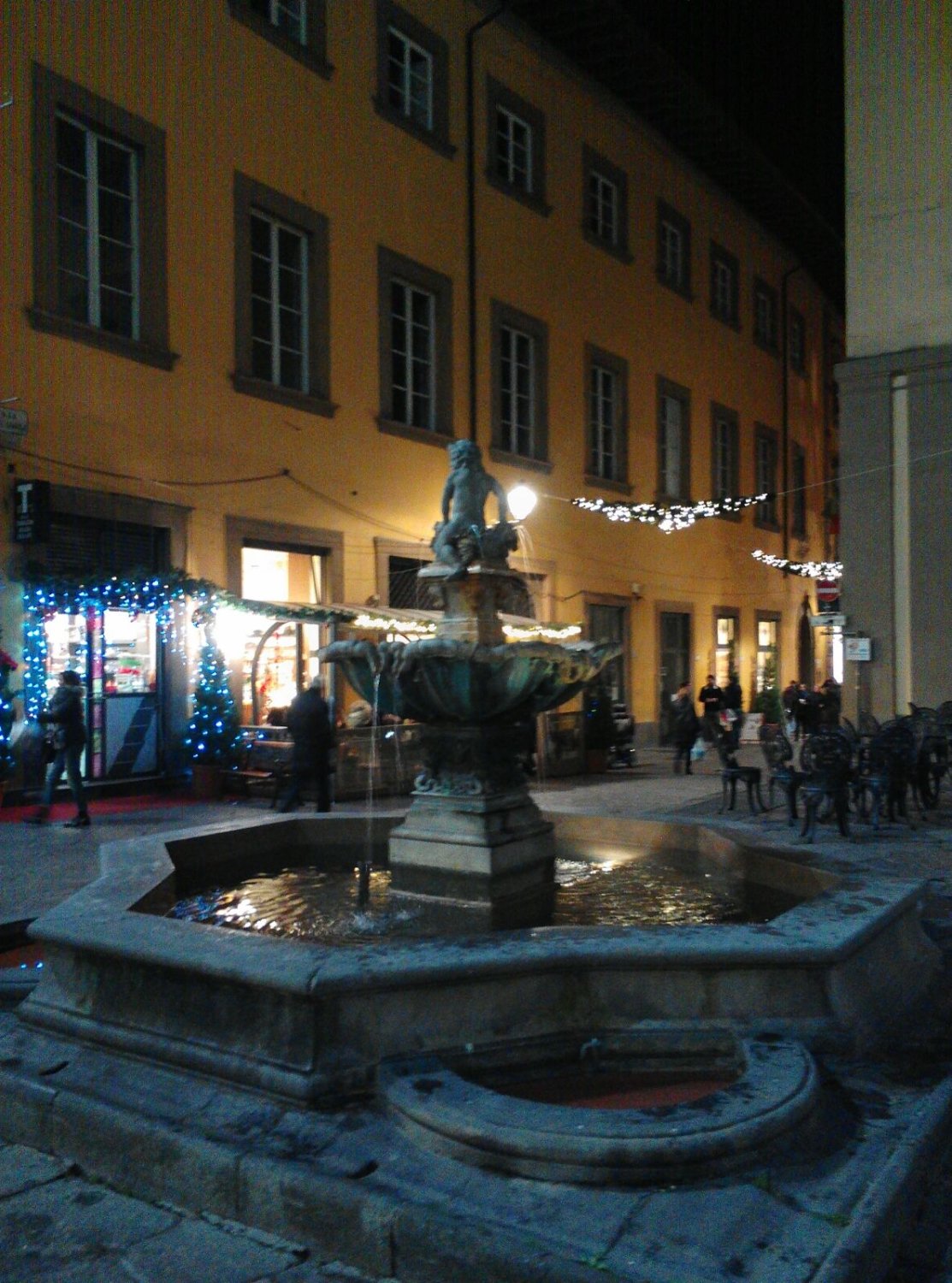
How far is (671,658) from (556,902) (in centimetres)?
1892

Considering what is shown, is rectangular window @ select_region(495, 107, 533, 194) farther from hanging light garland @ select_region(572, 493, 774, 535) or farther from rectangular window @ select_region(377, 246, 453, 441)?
hanging light garland @ select_region(572, 493, 774, 535)

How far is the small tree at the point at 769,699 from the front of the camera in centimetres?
2545

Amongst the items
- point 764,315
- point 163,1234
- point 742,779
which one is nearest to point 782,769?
point 742,779

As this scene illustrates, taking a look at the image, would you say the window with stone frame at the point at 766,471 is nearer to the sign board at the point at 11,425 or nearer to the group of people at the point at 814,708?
the group of people at the point at 814,708

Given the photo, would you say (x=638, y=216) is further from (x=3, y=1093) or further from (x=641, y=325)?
(x=3, y=1093)

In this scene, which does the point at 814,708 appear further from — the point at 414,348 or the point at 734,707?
the point at 414,348

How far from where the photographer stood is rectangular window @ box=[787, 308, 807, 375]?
31.2 meters

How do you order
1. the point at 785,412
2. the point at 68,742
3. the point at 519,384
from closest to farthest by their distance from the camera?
the point at 68,742
the point at 519,384
the point at 785,412

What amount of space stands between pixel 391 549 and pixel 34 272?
6758mm

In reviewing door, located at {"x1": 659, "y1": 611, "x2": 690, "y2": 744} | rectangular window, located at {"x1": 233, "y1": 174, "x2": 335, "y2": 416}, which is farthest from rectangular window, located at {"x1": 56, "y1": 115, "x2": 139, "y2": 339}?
door, located at {"x1": 659, "y1": 611, "x2": 690, "y2": 744}

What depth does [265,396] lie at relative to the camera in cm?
1501

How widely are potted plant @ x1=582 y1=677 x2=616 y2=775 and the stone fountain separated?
1003 centimetres

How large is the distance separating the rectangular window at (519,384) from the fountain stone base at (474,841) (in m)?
13.5

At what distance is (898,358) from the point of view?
638 inches
